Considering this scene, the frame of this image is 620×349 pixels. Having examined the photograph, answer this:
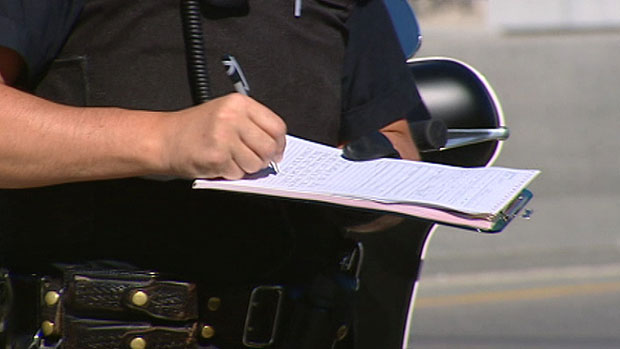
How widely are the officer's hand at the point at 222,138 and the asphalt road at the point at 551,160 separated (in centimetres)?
546

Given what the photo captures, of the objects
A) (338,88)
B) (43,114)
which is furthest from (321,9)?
(43,114)

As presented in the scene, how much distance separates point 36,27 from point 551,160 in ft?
22.8

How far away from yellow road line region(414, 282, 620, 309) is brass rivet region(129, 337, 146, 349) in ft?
15.6

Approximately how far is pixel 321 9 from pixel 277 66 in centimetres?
17

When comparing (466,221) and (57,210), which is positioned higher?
(466,221)

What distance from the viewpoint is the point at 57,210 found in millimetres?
1785

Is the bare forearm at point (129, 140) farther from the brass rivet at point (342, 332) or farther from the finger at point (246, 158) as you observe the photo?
the brass rivet at point (342, 332)

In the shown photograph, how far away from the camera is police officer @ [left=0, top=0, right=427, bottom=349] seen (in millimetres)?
1607

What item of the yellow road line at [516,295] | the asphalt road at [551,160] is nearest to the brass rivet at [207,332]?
the yellow road line at [516,295]

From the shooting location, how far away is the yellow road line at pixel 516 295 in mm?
6566

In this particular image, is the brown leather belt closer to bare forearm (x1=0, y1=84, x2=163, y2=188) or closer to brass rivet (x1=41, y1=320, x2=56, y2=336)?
brass rivet (x1=41, y1=320, x2=56, y2=336)

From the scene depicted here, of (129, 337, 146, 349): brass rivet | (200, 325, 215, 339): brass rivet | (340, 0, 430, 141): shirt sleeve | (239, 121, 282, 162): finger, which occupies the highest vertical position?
(239, 121, 282, 162): finger

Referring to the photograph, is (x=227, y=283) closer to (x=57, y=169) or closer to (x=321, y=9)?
(x=57, y=169)

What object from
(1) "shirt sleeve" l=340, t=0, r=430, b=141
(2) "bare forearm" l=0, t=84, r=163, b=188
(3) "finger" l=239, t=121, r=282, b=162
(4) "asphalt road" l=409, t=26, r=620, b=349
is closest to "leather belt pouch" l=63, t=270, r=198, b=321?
(2) "bare forearm" l=0, t=84, r=163, b=188
